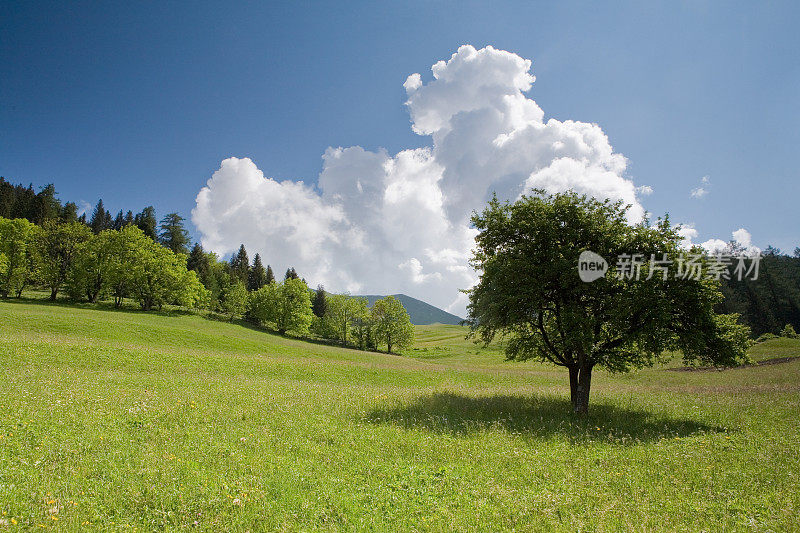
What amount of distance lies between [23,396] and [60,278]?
66.1 meters

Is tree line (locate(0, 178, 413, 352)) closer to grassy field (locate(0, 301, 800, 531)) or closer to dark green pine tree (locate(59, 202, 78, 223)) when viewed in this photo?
dark green pine tree (locate(59, 202, 78, 223))

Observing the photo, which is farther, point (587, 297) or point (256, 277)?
point (256, 277)

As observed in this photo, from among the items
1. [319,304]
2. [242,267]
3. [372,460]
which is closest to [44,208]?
[242,267]

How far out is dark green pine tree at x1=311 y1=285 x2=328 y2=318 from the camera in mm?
96562

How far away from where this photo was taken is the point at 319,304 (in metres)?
98.2

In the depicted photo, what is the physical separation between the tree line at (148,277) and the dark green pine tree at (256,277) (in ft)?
1.60

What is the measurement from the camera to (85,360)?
23.9 metres

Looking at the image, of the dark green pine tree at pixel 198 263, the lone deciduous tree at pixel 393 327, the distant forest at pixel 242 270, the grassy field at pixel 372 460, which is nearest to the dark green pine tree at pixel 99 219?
the distant forest at pixel 242 270

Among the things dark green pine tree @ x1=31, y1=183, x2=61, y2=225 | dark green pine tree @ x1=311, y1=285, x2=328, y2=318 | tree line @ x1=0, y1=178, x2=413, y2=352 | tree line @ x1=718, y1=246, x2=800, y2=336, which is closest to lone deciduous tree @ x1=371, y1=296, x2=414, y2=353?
tree line @ x1=0, y1=178, x2=413, y2=352

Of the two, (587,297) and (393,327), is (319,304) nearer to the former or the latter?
(393,327)

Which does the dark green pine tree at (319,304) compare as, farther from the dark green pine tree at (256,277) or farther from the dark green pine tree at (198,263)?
the dark green pine tree at (198,263)

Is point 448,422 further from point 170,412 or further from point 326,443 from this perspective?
point 170,412

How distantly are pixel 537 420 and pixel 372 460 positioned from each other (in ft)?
31.0

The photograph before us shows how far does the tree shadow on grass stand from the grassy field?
14 centimetres
